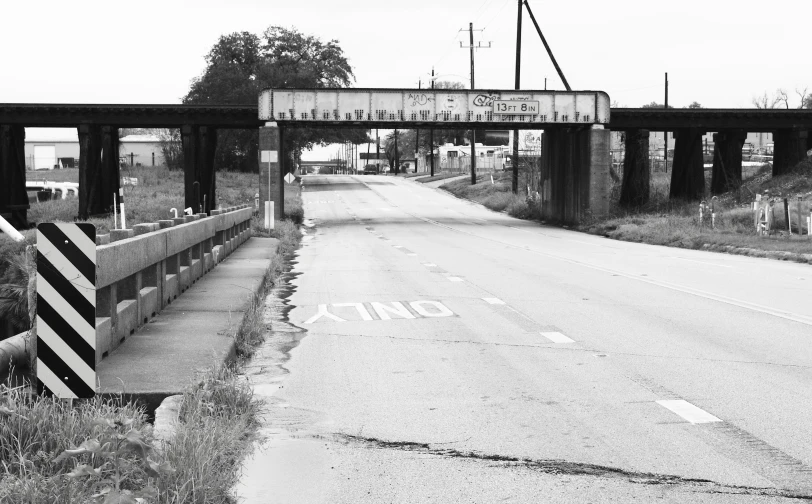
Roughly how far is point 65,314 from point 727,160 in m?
46.0

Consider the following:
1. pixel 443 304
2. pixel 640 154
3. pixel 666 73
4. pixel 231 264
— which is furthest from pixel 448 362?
pixel 666 73

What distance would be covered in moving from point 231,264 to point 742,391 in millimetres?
12693

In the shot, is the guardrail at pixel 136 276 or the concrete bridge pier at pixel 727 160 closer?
the guardrail at pixel 136 276

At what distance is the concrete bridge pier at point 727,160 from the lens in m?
47.2

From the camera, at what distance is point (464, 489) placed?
543cm

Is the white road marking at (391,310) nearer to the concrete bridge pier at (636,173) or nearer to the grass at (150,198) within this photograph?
the grass at (150,198)

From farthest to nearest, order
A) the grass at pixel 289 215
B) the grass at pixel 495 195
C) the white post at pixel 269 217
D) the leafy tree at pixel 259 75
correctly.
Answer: the leafy tree at pixel 259 75 → the grass at pixel 495 195 → the white post at pixel 269 217 → the grass at pixel 289 215

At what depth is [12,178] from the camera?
44469 mm

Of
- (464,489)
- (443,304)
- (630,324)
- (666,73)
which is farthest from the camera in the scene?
(666,73)

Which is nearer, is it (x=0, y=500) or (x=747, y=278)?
(x=0, y=500)

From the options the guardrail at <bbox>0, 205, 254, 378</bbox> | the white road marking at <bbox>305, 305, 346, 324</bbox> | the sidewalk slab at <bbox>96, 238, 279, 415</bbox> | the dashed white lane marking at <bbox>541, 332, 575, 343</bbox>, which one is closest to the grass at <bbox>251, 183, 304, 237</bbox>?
the guardrail at <bbox>0, 205, 254, 378</bbox>

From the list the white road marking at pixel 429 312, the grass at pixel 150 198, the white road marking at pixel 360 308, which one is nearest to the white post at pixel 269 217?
the grass at pixel 150 198

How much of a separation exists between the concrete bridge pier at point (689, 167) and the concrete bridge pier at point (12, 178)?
2943 cm

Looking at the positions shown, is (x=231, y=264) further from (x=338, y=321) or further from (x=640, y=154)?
(x=640, y=154)
